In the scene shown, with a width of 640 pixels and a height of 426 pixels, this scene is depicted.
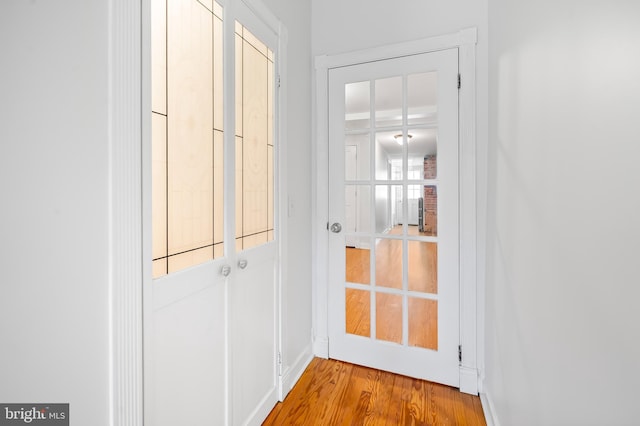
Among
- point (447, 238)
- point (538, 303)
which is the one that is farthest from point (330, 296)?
point (538, 303)

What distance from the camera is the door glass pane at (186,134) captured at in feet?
3.31

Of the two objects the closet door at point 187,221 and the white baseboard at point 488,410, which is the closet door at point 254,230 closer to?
the closet door at point 187,221

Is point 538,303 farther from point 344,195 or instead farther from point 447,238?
point 344,195

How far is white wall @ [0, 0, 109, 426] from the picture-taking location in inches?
26.3

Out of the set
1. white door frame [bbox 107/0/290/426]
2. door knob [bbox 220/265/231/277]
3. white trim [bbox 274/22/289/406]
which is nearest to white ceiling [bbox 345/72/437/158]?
white trim [bbox 274/22/289/406]

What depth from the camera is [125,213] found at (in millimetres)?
849

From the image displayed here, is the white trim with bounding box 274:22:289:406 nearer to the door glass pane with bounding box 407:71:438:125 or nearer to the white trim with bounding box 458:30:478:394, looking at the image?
the door glass pane with bounding box 407:71:438:125

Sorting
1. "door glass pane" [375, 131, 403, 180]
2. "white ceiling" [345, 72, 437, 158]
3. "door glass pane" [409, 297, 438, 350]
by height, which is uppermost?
"white ceiling" [345, 72, 437, 158]

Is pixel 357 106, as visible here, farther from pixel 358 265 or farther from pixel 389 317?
pixel 389 317

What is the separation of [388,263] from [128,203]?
162cm

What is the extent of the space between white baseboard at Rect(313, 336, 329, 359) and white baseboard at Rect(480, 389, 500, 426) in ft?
3.30

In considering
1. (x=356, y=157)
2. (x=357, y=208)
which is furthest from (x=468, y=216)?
(x=356, y=157)

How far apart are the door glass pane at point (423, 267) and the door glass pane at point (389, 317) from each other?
0.52 feet

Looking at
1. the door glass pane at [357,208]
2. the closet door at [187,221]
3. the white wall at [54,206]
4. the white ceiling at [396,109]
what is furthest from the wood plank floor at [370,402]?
the white ceiling at [396,109]
